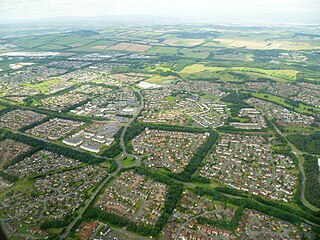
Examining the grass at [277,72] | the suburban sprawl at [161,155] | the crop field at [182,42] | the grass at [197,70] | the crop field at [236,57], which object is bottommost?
the suburban sprawl at [161,155]

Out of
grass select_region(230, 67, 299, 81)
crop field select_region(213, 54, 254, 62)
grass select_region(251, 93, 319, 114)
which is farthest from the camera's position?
crop field select_region(213, 54, 254, 62)

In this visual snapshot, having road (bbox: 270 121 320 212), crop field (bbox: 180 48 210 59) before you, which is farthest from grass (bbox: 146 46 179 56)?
road (bbox: 270 121 320 212)

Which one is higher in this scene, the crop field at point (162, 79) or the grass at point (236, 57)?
the grass at point (236, 57)

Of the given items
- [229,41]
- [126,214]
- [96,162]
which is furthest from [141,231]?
[229,41]

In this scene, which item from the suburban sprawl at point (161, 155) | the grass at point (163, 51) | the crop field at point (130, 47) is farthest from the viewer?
the crop field at point (130, 47)

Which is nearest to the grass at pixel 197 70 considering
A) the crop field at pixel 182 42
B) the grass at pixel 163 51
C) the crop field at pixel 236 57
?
the crop field at pixel 236 57

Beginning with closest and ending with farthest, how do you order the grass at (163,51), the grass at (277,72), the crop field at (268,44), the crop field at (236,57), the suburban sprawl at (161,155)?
the suburban sprawl at (161,155) < the grass at (277,72) < the crop field at (236,57) < the grass at (163,51) < the crop field at (268,44)

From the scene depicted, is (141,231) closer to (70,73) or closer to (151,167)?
(151,167)

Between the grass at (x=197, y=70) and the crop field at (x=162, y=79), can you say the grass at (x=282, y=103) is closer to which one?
the crop field at (x=162, y=79)

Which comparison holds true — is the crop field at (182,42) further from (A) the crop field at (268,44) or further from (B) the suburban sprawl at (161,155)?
(B) the suburban sprawl at (161,155)

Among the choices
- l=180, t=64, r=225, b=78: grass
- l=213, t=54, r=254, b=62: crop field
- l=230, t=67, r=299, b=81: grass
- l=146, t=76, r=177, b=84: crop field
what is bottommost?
l=146, t=76, r=177, b=84: crop field

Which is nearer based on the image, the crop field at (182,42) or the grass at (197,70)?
the grass at (197,70)

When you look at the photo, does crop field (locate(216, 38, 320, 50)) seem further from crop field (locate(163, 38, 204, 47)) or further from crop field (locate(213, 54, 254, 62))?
crop field (locate(213, 54, 254, 62))
